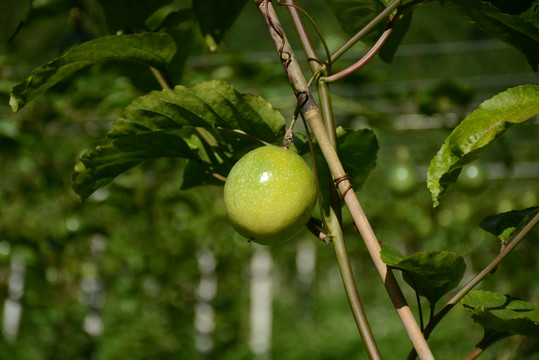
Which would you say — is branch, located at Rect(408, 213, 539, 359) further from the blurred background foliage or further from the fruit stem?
the blurred background foliage

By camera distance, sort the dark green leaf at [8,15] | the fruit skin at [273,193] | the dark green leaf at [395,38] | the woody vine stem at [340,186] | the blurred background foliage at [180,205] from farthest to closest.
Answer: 1. the dark green leaf at [8,15]
2. the blurred background foliage at [180,205]
3. the dark green leaf at [395,38]
4. the fruit skin at [273,193]
5. the woody vine stem at [340,186]

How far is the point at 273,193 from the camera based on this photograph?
1.76 ft

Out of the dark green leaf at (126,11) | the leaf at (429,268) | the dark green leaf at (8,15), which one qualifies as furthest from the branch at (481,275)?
the dark green leaf at (8,15)

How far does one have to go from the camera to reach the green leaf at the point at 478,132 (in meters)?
0.44

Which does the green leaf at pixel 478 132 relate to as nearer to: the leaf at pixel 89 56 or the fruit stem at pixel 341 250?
the fruit stem at pixel 341 250

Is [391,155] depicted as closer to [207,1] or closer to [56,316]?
[56,316]

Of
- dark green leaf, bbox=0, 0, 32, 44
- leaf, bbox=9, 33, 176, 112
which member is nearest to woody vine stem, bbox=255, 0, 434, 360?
leaf, bbox=9, 33, 176, 112

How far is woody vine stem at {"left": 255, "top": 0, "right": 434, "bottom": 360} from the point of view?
410mm

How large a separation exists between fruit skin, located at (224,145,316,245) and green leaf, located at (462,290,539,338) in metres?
0.18

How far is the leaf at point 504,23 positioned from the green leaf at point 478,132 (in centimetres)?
7

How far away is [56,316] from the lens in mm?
3176

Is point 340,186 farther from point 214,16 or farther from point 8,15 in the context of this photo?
point 8,15

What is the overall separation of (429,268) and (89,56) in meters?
0.38

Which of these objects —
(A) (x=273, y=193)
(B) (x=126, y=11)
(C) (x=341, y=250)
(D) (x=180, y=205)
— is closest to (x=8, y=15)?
(D) (x=180, y=205)
